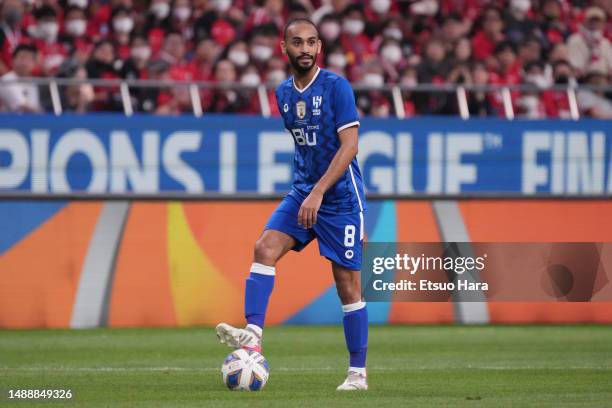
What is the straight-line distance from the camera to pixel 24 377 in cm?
850

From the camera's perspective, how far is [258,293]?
7.70 m

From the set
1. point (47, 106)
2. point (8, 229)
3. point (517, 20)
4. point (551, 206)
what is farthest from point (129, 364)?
point (517, 20)

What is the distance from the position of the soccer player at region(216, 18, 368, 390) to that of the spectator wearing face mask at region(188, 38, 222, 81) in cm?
948

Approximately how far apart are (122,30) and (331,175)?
10.2 meters

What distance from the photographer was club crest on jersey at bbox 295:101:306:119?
7.75m

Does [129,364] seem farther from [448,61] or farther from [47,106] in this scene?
[448,61]

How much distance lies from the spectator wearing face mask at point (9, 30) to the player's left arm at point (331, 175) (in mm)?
9764

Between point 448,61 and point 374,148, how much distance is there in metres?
2.02

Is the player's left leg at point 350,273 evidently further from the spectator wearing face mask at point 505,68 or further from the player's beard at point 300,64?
the spectator wearing face mask at point 505,68

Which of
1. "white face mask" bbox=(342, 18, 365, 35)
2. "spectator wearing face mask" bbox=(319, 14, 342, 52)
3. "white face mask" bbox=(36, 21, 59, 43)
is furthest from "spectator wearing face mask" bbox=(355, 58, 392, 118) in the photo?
"white face mask" bbox=(36, 21, 59, 43)

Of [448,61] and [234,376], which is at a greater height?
[448,61]

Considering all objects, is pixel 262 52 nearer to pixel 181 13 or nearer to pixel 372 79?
pixel 181 13

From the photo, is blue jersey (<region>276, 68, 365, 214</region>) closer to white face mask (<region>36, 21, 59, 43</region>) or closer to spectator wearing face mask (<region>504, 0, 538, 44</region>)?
white face mask (<region>36, 21, 59, 43</region>)

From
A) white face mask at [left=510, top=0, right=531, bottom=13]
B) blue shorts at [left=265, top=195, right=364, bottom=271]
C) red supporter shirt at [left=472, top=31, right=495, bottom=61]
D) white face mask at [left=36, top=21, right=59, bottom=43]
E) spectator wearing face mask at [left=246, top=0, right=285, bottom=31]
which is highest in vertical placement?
white face mask at [left=510, top=0, right=531, bottom=13]
